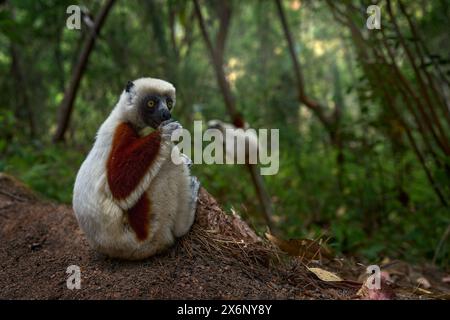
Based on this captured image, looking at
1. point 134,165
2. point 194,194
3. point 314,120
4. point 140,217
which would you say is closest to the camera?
point 134,165

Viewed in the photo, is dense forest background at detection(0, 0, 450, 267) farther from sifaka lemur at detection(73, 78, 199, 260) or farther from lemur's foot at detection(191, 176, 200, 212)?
sifaka lemur at detection(73, 78, 199, 260)

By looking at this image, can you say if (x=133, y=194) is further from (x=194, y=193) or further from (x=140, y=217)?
(x=194, y=193)

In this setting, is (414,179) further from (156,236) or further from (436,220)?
(156,236)

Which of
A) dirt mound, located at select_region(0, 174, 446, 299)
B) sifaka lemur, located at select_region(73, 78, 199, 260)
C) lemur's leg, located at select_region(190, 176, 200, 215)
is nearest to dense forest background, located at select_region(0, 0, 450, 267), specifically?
dirt mound, located at select_region(0, 174, 446, 299)

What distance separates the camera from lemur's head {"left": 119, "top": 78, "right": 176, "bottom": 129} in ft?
9.82

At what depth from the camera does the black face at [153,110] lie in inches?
117

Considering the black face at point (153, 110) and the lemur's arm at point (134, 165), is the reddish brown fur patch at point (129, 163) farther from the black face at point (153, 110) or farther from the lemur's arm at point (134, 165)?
the black face at point (153, 110)

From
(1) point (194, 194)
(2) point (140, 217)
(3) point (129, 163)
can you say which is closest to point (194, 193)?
(1) point (194, 194)

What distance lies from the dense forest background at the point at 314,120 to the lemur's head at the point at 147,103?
1815 mm

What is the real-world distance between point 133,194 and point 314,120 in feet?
28.2

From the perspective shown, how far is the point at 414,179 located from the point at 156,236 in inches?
211

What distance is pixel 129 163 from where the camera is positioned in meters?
2.66

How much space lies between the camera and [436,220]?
562cm
